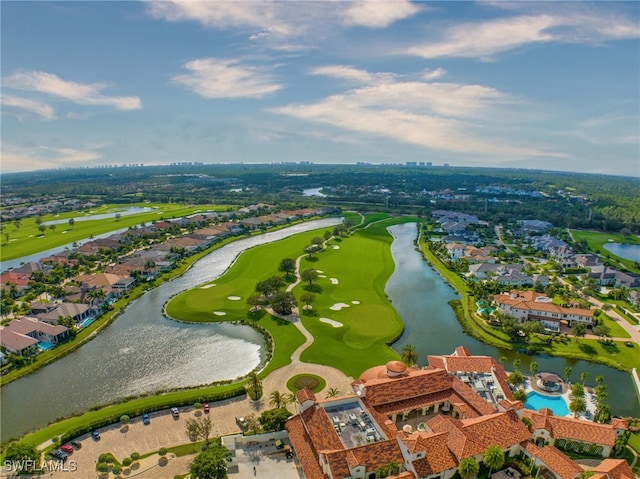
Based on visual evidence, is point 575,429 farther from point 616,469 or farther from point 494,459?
point 494,459

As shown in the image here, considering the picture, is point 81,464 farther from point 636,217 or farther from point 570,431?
point 636,217

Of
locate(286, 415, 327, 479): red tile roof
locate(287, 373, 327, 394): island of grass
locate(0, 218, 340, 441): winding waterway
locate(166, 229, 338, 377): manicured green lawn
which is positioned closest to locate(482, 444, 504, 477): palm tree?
locate(286, 415, 327, 479): red tile roof

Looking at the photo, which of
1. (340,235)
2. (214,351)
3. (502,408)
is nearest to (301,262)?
(340,235)

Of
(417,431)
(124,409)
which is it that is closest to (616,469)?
(417,431)

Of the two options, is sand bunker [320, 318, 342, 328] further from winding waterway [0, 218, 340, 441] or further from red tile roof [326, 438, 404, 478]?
red tile roof [326, 438, 404, 478]

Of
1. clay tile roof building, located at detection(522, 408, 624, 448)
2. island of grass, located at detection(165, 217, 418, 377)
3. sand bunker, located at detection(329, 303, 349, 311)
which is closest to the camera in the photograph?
clay tile roof building, located at detection(522, 408, 624, 448)
